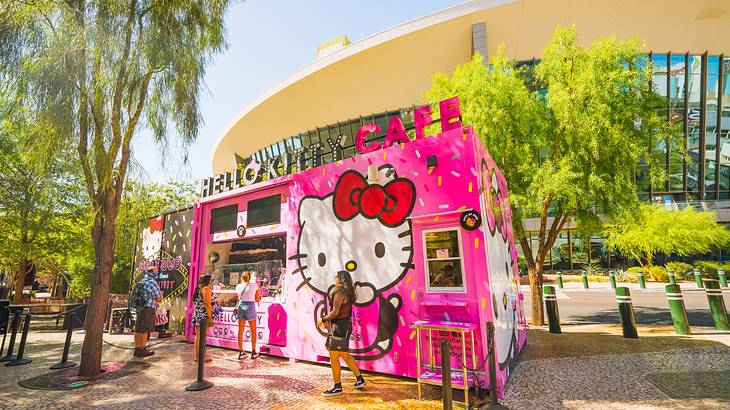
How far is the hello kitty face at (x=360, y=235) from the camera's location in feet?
19.1

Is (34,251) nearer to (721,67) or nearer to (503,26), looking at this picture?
(503,26)

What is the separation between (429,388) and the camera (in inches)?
201

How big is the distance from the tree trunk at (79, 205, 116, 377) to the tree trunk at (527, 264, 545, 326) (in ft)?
36.0

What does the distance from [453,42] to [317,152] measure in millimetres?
24521

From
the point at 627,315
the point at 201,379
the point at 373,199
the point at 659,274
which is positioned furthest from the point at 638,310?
the point at 659,274

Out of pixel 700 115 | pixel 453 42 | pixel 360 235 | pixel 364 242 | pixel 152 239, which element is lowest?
pixel 364 242

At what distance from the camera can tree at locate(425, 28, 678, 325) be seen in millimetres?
8641

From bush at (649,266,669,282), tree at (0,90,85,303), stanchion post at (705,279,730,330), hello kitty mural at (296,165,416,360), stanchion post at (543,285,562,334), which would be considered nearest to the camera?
hello kitty mural at (296,165,416,360)

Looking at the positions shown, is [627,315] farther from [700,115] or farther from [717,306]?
[700,115]

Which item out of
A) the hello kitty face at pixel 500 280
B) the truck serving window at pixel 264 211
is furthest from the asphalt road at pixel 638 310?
the truck serving window at pixel 264 211

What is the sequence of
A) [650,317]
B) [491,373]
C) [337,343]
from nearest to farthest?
[491,373]
[337,343]
[650,317]

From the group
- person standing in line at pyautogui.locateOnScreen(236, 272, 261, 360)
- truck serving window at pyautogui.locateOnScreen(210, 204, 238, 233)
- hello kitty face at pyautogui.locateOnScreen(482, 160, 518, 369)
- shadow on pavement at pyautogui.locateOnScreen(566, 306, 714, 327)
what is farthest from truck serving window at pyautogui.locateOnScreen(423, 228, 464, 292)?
shadow on pavement at pyautogui.locateOnScreen(566, 306, 714, 327)

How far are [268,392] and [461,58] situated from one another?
29530mm

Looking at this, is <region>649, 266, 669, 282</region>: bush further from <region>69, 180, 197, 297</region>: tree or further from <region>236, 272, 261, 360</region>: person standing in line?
<region>69, 180, 197, 297</region>: tree
